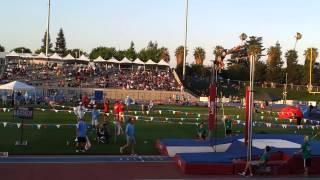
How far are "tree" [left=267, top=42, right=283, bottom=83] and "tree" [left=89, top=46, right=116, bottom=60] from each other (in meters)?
34.5

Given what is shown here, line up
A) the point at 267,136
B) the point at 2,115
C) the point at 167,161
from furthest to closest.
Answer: the point at 2,115
the point at 267,136
the point at 167,161

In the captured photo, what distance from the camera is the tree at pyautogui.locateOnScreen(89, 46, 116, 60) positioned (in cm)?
11719

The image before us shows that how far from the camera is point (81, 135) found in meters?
22.1

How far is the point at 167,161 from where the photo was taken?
2091 centimetres

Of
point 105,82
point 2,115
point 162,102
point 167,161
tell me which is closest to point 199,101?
point 162,102

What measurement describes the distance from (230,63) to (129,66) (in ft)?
126

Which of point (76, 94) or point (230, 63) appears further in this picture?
point (230, 63)

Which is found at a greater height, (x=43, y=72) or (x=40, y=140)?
(x=43, y=72)

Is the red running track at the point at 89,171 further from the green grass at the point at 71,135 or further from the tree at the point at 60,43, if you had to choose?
the tree at the point at 60,43

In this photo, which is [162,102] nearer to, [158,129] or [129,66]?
[129,66]

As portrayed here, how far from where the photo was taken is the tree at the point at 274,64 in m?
103

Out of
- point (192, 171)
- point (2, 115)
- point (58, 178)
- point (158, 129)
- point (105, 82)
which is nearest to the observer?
point (58, 178)

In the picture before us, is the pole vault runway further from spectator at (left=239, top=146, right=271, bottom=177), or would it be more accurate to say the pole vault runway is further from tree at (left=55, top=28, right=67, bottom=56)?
tree at (left=55, top=28, right=67, bottom=56)

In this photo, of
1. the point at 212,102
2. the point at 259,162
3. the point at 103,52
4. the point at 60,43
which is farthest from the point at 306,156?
the point at 60,43
